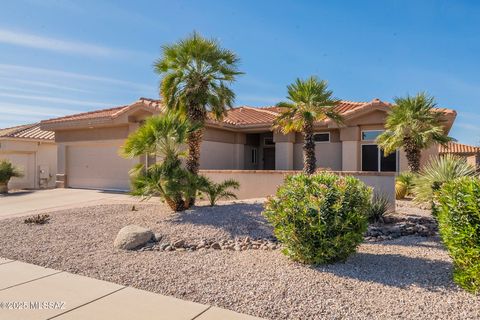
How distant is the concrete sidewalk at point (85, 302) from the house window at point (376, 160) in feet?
51.4

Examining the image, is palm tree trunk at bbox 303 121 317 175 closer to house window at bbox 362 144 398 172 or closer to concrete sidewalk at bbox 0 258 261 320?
house window at bbox 362 144 398 172

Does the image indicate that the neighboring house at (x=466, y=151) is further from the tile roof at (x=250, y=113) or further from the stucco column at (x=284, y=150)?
the stucco column at (x=284, y=150)

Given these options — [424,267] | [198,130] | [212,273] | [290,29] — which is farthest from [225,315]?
[290,29]

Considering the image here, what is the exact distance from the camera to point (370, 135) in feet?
60.2

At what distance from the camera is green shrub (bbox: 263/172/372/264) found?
5715 mm

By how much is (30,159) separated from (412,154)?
83.5ft

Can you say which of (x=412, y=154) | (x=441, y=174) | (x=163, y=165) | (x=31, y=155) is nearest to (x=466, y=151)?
(x=412, y=154)

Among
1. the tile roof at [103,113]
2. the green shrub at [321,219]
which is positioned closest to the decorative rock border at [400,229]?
the green shrub at [321,219]

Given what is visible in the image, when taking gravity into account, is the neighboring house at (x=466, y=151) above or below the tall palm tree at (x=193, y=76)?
below

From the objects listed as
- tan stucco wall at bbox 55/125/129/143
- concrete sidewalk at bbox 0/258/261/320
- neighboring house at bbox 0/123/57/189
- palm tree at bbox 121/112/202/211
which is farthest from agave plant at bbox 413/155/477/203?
neighboring house at bbox 0/123/57/189

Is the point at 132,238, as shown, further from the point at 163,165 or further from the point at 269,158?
the point at 269,158

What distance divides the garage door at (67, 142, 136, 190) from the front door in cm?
852

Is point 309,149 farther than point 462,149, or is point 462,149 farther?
point 462,149

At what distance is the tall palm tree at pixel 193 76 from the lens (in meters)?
11.9
